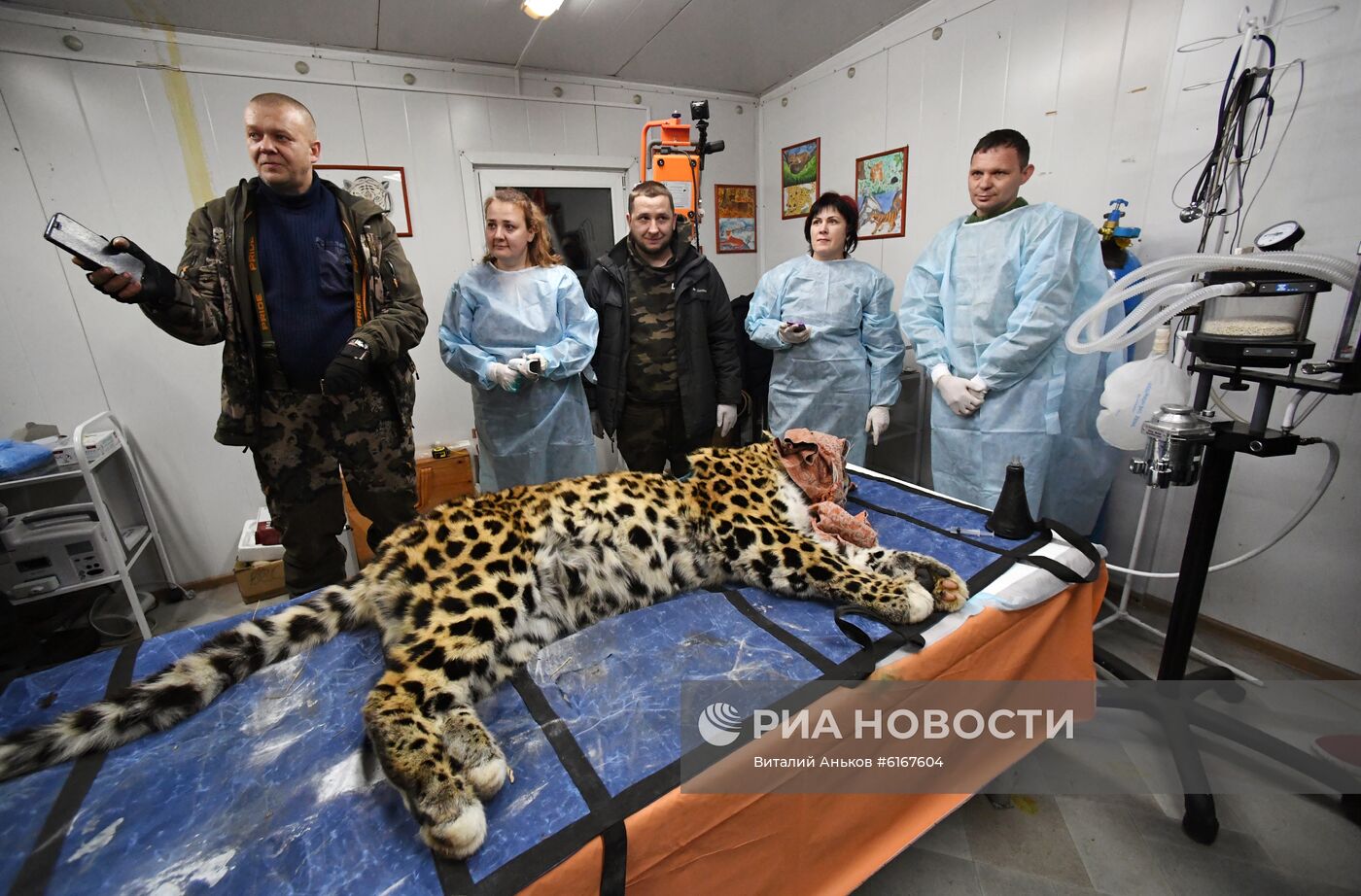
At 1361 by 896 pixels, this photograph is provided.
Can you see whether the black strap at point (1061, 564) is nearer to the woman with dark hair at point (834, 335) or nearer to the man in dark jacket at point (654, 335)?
the woman with dark hair at point (834, 335)

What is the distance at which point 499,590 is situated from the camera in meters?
1.40

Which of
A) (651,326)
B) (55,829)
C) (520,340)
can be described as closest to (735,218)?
(651,326)

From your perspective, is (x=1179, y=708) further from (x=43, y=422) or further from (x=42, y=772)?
(x=43, y=422)

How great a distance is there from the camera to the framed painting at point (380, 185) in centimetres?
328

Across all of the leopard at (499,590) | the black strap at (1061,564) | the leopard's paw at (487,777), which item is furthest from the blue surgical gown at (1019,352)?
the leopard's paw at (487,777)

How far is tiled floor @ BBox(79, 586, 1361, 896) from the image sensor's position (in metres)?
1.48

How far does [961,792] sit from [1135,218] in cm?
266

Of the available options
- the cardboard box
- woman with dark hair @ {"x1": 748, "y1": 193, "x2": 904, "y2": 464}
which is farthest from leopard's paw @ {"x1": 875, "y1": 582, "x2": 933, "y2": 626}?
the cardboard box

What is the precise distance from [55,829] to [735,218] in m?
4.76

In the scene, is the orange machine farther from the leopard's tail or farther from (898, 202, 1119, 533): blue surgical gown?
the leopard's tail

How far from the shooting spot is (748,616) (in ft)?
4.92

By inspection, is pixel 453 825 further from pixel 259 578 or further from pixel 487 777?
pixel 259 578

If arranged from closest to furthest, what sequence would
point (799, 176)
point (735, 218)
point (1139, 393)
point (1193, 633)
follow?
point (1193, 633) → point (1139, 393) → point (799, 176) → point (735, 218)

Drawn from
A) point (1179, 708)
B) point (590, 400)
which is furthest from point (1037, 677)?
point (590, 400)
